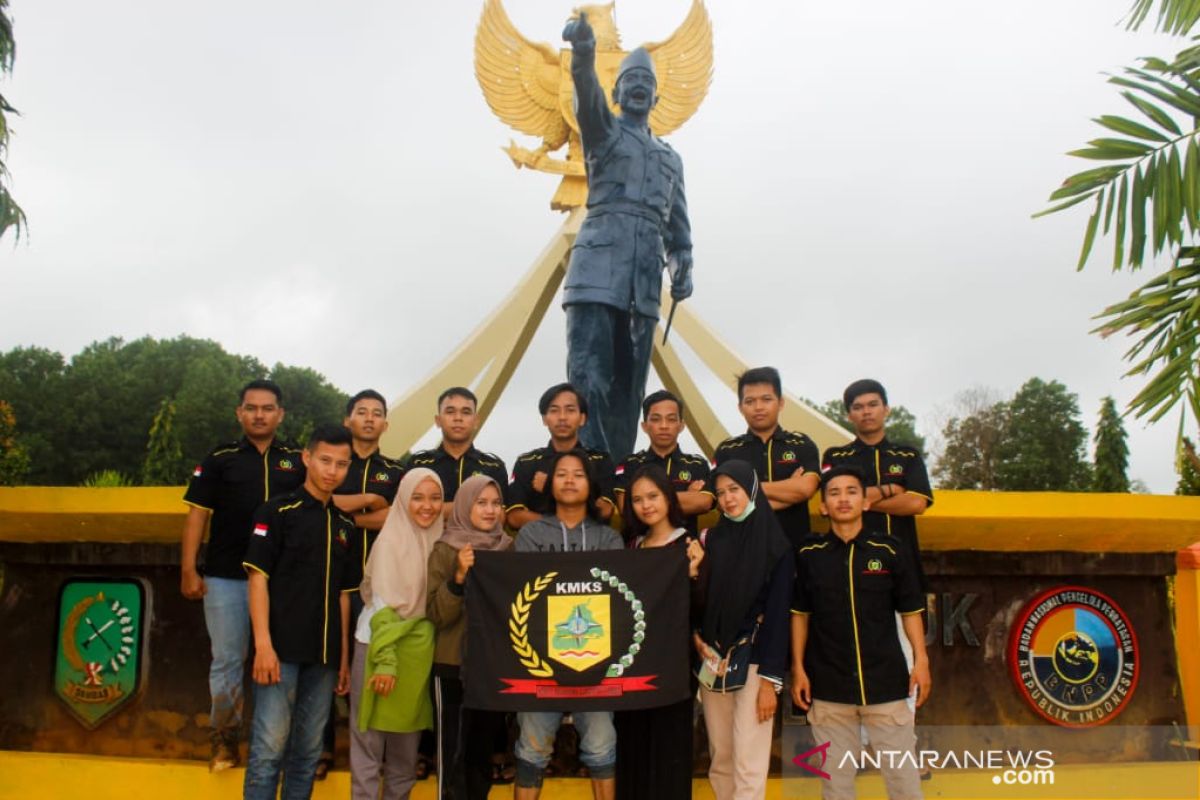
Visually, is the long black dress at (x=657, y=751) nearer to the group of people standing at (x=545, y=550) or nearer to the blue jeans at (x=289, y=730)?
the group of people standing at (x=545, y=550)

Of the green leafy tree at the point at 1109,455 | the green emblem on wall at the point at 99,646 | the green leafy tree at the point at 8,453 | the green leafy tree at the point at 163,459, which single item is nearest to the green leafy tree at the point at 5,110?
the green emblem on wall at the point at 99,646

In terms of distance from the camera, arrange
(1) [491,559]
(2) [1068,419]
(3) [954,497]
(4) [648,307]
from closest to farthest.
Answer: (1) [491,559] < (3) [954,497] < (4) [648,307] < (2) [1068,419]

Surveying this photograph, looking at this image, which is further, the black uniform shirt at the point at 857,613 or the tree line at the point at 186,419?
the tree line at the point at 186,419

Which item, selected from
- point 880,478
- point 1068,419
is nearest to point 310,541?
point 880,478

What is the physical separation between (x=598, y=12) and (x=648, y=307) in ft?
24.4

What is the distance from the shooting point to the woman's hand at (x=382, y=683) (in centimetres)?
347

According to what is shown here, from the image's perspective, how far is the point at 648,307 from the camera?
6141mm

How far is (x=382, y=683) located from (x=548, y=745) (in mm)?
635

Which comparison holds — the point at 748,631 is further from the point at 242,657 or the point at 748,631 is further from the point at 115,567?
the point at 115,567

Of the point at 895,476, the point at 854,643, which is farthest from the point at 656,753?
the point at 895,476

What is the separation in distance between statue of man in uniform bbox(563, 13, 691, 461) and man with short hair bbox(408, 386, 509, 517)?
4.84 feet

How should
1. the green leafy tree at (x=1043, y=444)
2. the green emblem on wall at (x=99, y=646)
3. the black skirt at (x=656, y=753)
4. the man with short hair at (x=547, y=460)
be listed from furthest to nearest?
the green leafy tree at (x=1043, y=444) → the green emblem on wall at (x=99, y=646) → the man with short hair at (x=547, y=460) → the black skirt at (x=656, y=753)

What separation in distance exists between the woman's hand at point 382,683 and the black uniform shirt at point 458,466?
103 centimetres

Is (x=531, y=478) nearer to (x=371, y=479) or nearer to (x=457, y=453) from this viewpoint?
(x=457, y=453)
